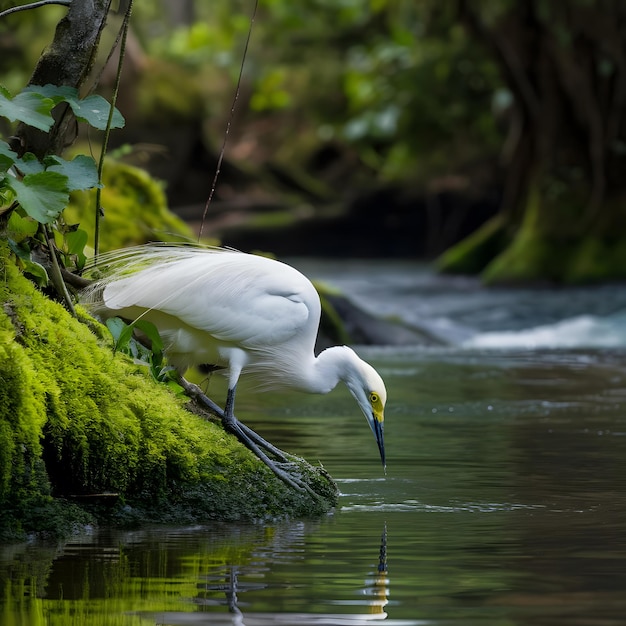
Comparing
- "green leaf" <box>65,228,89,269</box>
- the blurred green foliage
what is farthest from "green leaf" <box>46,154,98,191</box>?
the blurred green foliage

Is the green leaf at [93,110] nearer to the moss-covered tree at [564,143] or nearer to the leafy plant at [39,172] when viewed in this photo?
the leafy plant at [39,172]

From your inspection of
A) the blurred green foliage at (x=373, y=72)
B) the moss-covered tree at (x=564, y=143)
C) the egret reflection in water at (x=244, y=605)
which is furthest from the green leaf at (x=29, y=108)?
the blurred green foliage at (x=373, y=72)

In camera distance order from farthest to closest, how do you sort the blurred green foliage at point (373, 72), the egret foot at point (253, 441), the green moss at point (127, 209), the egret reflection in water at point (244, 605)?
the blurred green foliage at point (373, 72), the green moss at point (127, 209), the egret foot at point (253, 441), the egret reflection in water at point (244, 605)

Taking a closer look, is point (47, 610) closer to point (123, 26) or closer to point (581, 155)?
point (123, 26)

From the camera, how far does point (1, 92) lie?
19.0 ft

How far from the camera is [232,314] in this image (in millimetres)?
6660

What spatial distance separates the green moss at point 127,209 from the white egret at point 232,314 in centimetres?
536

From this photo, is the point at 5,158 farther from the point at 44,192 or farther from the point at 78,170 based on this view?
the point at 78,170

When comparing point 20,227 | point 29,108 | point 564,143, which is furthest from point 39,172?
point 564,143

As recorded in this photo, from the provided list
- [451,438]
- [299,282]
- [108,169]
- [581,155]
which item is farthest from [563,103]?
[299,282]

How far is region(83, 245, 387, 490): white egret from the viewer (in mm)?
6613

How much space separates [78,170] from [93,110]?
334 mm

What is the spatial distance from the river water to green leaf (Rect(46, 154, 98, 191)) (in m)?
1.48

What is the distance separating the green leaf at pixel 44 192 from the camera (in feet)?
18.6
